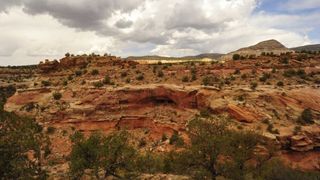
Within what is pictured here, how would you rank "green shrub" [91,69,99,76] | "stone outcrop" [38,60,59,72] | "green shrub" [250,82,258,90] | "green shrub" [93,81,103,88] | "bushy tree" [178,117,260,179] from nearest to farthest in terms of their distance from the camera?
"bushy tree" [178,117,260,179] → "green shrub" [250,82,258,90] → "green shrub" [93,81,103,88] → "green shrub" [91,69,99,76] → "stone outcrop" [38,60,59,72]

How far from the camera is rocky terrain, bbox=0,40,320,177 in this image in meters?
39.6

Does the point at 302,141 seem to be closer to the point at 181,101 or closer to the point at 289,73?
the point at 289,73

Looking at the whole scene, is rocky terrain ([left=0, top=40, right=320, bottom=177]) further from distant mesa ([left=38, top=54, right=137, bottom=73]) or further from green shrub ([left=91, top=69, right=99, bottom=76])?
distant mesa ([left=38, top=54, right=137, bottom=73])

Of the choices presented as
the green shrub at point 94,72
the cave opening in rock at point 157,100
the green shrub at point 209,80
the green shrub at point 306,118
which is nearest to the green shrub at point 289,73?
the green shrub at point 209,80

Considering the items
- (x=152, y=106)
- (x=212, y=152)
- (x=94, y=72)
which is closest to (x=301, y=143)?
(x=212, y=152)

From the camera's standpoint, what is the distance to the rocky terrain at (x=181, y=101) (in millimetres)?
39562

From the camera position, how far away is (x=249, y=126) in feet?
129

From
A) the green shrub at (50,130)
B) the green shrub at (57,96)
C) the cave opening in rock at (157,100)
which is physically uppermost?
the green shrub at (57,96)

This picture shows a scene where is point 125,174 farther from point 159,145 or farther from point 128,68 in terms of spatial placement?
point 128,68

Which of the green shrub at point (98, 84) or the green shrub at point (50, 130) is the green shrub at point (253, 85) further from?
the green shrub at point (50, 130)

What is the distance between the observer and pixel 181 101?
45.1m

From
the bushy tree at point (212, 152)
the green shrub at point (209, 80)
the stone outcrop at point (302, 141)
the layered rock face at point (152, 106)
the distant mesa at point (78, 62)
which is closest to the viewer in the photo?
the bushy tree at point (212, 152)

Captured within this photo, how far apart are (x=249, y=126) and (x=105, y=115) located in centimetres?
1592

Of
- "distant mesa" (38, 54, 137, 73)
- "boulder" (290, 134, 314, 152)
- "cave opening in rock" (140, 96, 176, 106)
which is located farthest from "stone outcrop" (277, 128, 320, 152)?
"distant mesa" (38, 54, 137, 73)
